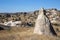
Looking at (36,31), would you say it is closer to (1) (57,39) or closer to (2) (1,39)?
(1) (57,39)

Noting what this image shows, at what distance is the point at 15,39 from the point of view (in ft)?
58.1

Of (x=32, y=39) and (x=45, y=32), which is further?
(x=45, y=32)

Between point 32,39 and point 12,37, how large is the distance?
198 cm

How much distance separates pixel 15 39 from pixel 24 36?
1113 millimetres

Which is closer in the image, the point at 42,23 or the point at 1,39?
the point at 1,39

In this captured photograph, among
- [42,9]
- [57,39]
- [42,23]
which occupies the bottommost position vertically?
[57,39]

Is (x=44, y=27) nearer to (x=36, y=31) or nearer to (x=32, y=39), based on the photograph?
(x=36, y=31)

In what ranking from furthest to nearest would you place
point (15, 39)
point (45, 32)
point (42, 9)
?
point (42, 9)
point (45, 32)
point (15, 39)

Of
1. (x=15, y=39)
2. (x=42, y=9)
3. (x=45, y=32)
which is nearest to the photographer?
(x=15, y=39)

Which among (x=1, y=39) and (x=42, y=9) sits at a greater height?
(x=42, y=9)

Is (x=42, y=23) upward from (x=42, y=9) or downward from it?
downward

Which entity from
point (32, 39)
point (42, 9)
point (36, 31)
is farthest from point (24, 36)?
point (42, 9)

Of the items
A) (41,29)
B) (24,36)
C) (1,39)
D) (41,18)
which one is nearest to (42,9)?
(41,18)

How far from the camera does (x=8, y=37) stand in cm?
1825
